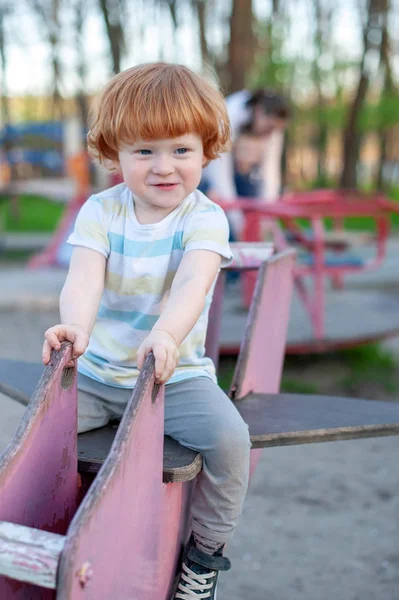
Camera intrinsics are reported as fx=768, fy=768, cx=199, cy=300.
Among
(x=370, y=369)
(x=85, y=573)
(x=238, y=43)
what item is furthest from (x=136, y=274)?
(x=238, y=43)

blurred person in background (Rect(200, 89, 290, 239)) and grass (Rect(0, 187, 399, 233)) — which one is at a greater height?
blurred person in background (Rect(200, 89, 290, 239))

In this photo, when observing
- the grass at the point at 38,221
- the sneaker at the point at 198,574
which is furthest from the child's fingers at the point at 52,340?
the grass at the point at 38,221

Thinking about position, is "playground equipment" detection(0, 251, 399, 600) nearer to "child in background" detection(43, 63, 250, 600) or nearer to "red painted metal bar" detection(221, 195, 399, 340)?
"child in background" detection(43, 63, 250, 600)

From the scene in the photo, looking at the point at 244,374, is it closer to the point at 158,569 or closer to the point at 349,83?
the point at 158,569

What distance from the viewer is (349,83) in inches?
928

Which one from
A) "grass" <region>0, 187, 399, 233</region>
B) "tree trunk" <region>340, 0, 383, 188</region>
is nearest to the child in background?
"grass" <region>0, 187, 399, 233</region>

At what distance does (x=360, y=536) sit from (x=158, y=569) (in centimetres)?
113

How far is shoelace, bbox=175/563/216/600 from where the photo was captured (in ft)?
4.69

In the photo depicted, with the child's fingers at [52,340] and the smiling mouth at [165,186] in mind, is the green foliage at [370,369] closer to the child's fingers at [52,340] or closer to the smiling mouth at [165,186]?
the smiling mouth at [165,186]

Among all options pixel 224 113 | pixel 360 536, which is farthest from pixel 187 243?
pixel 360 536

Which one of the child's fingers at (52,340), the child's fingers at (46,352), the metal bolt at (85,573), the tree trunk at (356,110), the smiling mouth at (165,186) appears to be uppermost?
the smiling mouth at (165,186)

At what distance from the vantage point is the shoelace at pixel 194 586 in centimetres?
143

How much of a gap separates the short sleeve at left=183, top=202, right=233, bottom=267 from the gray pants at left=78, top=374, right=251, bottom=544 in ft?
0.85

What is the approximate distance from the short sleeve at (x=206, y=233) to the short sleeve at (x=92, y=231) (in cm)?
17
